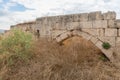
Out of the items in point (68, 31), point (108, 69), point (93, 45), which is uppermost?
point (68, 31)

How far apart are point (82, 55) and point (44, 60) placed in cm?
167

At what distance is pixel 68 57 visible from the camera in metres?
8.62

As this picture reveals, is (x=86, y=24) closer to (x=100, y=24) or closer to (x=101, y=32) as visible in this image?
(x=100, y=24)

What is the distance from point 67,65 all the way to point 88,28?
250cm

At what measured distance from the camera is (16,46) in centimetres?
889

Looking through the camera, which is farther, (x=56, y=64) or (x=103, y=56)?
(x=103, y=56)

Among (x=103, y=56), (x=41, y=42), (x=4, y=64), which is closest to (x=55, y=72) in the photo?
(x=4, y=64)

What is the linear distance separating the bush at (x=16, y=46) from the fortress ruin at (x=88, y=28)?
6.65 ft

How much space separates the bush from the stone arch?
1.96 meters

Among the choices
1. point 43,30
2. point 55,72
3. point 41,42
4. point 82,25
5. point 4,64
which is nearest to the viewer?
point 55,72

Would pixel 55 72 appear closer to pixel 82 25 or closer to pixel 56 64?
pixel 56 64

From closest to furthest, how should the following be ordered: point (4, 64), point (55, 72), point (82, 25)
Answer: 1. point (55, 72)
2. point (4, 64)
3. point (82, 25)

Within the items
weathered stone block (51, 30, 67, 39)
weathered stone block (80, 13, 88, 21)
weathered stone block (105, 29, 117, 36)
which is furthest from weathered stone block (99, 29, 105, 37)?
weathered stone block (51, 30, 67, 39)

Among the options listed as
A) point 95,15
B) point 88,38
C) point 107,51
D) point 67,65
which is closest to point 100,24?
point 95,15
